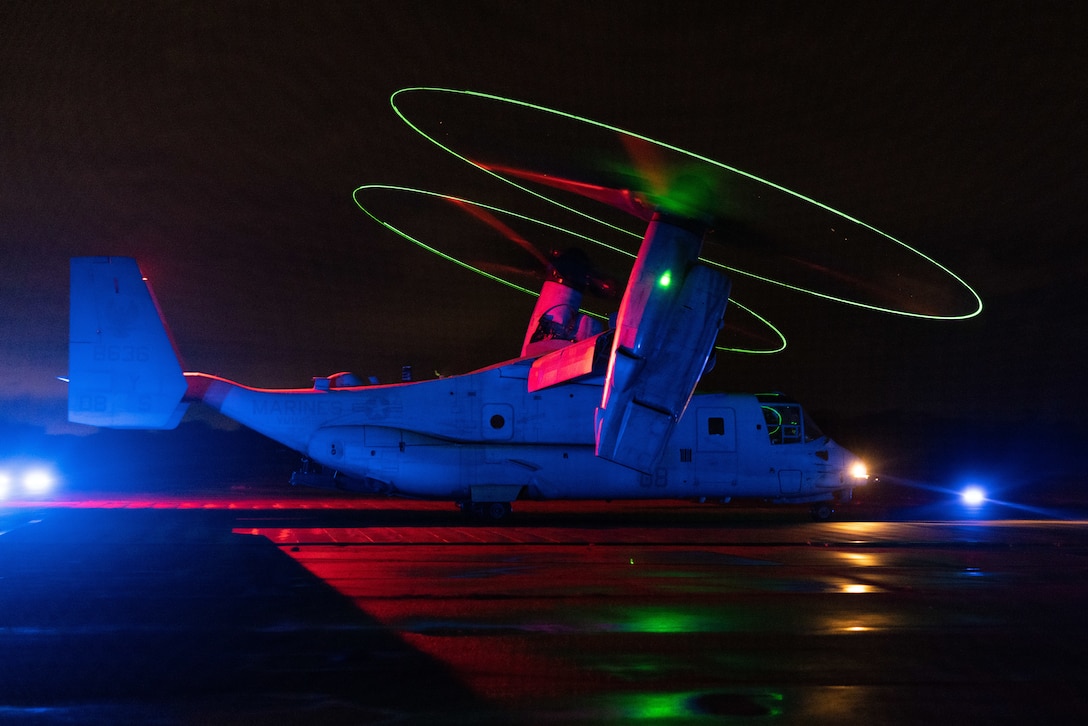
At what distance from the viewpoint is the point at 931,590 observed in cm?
1238

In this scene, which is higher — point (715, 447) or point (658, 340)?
point (658, 340)

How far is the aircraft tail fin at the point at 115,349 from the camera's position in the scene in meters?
23.4

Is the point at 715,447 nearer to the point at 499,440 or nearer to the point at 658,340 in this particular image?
the point at 499,440

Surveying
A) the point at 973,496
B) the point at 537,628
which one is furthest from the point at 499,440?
the point at 973,496

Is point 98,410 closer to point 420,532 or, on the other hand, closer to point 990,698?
point 420,532

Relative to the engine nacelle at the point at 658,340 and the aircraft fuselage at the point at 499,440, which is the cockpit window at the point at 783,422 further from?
the engine nacelle at the point at 658,340

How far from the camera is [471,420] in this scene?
24344mm

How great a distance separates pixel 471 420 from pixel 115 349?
9.50m

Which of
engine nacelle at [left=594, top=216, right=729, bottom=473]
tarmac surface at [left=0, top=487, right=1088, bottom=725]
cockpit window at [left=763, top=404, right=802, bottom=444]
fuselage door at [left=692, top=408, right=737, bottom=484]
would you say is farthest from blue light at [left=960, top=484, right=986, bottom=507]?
engine nacelle at [left=594, top=216, right=729, bottom=473]

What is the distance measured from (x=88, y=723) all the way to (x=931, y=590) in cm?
1047

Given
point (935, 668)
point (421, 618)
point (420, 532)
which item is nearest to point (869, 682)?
point (935, 668)

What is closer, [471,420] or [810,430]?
[471,420]

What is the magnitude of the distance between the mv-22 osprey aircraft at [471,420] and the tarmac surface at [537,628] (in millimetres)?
4957

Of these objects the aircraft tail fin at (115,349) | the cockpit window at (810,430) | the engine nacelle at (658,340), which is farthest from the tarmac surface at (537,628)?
the cockpit window at (810,430)
